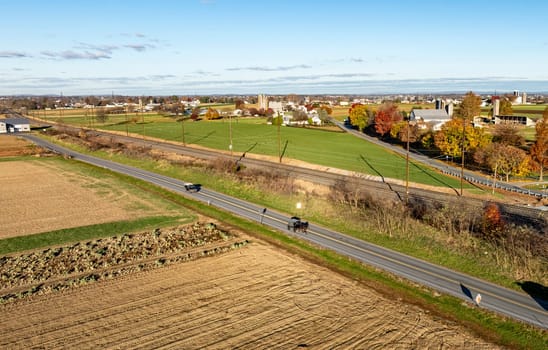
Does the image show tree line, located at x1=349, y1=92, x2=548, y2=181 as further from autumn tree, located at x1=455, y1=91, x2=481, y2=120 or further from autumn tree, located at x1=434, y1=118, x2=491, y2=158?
autumn tree, located at x1=455, y1=91, x2=481, y2=120

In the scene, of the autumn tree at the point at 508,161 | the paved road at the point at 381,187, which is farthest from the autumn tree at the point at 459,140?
the paved road at the point at 381,187

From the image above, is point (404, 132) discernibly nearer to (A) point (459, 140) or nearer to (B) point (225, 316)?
(A) point (459, 140)

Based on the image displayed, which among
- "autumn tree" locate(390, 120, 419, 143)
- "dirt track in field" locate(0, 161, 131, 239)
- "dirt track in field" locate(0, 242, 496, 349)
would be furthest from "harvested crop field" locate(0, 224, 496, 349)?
"autumn tree" locate(390, 120, 419, 143)

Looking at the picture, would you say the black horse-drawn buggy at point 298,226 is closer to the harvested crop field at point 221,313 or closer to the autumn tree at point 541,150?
the harvested crop field at point 221,313

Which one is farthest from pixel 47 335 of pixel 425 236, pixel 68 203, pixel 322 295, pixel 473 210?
pixel 473 210

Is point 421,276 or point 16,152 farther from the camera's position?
point 16,152

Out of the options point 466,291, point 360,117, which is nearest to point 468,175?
point 466,291

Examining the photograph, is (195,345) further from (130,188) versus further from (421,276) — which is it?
(130,188)

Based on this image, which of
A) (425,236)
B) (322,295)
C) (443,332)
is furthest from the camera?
(425,236)
